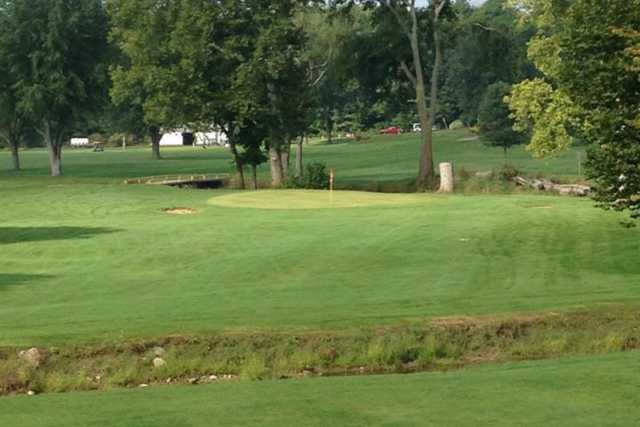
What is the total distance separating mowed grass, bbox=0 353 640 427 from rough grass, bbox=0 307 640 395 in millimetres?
3306

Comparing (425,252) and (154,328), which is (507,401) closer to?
(154,328)

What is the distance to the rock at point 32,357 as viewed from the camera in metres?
16.5

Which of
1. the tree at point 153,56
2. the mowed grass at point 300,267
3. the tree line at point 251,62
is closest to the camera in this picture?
the mowed grass at point 300,267

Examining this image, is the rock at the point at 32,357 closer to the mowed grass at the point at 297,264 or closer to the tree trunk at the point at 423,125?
the mowed grass at the point at 297,264

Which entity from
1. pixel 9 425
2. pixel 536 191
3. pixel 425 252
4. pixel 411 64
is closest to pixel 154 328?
pixel 9 425

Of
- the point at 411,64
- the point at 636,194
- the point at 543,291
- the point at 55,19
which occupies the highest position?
the point at 55,19

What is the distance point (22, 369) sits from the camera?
1622cm

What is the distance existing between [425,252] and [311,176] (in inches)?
1272

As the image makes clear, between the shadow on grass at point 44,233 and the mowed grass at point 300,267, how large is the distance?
0.10m

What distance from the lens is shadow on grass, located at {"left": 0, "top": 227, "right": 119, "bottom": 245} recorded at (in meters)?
31.7

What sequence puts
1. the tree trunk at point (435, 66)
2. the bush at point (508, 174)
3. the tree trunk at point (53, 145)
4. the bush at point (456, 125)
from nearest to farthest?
1. the bush at point (508, 174)
2. the tree trunk at point (435, 66)
3. the tree trunk at point (53, 145)
4. the bush at point (456, 125)

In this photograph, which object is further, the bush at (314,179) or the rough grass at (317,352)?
the bush at (314,179)

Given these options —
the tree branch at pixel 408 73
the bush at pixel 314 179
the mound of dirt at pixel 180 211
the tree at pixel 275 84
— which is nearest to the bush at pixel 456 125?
the tree branch at pixel 408 73

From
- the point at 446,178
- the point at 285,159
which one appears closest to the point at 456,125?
the point at 285,159
